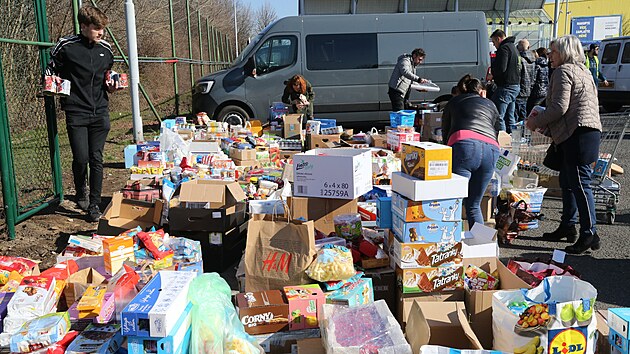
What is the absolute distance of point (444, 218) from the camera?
3.77 meters

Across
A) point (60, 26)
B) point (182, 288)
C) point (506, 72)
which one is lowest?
point (182, 288)

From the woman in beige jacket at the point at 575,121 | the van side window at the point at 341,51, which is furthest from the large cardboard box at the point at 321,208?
the van side window at the point at 341,51

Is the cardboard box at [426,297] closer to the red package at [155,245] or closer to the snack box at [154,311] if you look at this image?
the snack box at [154,311]

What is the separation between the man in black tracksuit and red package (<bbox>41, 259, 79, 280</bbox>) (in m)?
2.33

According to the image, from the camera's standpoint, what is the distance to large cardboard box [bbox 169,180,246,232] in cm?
497

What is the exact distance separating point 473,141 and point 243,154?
356cm

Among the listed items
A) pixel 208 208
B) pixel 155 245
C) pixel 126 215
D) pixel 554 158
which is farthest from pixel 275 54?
pixel 155 245

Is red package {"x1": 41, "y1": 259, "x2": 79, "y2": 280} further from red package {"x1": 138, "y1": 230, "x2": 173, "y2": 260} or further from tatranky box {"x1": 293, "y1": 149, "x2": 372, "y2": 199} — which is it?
tatranky box {"x1": 293, "y1": 149, "x2": 372, "y2": 199}

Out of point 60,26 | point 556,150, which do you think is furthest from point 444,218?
point 60,26

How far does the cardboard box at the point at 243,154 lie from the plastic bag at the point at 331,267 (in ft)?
13.7

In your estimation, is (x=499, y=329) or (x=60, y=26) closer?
(x=499, y=329)

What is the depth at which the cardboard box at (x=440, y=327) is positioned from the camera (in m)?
2.90

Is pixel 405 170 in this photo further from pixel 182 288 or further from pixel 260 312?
pixel 182 288

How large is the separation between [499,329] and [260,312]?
1321 millimetres
